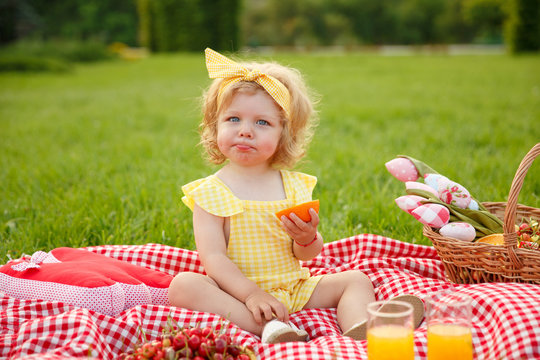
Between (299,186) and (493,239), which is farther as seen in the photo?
(299,186)

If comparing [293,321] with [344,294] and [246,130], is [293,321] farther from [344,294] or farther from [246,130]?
[246,130]

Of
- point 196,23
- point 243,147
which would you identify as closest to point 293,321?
point 243,147

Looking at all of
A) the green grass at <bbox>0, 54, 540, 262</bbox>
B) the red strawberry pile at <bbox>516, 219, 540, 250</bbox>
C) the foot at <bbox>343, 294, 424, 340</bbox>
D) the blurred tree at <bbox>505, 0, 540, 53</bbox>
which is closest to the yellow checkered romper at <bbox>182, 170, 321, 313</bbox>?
the foot at <bbox>343, 294, 424, 340</bbox>

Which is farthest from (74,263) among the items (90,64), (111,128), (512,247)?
(90,64)

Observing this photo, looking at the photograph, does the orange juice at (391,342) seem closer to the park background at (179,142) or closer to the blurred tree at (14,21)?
the park background at (179,142)

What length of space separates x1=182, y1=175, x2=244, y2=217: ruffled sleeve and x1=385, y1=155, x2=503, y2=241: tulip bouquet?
0.69 meters

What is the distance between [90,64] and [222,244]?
A: 17.1m

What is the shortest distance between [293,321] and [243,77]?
1.01 meters

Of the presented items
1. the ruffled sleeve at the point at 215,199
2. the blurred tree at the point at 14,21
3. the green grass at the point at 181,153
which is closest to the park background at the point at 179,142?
the green grass at the point at 181,153

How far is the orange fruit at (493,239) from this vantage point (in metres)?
2.33

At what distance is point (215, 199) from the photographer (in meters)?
2.32

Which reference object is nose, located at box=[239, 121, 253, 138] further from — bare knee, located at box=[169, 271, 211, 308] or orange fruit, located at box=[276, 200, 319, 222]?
bare knee, located at box=[169, 271, 211, 308]

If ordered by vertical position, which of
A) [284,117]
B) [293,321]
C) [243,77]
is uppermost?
[243,77]

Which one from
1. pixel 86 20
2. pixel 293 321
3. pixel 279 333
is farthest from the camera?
pixel 86 20
